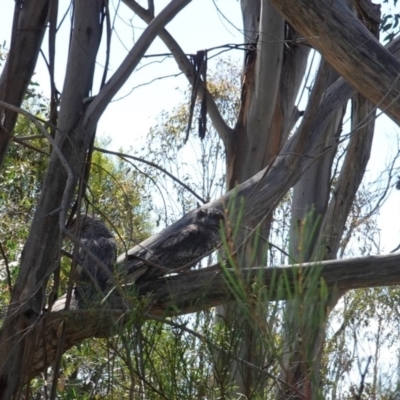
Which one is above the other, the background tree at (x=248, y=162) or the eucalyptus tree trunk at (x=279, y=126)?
the eucalyptus tree trunk at (x=279, y=126)

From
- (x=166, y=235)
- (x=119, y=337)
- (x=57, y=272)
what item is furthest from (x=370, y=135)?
(x=119, y=337)

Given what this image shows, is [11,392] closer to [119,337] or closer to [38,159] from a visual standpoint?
[119,337]

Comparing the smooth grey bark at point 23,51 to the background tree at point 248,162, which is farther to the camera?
the smooth grey bark at point 23,51

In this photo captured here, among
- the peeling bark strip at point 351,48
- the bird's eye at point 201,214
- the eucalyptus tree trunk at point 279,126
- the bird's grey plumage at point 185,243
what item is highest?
the eucalyptus tree trunk at point 279,126

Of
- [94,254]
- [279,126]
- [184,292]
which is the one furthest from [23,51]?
[279,126]

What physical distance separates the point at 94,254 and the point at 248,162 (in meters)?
2.01

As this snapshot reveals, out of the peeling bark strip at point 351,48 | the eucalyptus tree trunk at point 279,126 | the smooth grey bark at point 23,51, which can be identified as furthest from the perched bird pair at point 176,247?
the eucalyptus tree trunk at point 279,126

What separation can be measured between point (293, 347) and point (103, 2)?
1.90 meters

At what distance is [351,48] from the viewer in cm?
254

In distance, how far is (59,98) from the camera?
357cm

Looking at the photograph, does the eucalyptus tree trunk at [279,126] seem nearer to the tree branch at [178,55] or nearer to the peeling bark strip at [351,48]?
the tree branch at [178,55]

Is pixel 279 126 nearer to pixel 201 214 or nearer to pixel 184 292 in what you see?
pixel 201 214

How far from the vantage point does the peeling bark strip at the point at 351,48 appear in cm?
253

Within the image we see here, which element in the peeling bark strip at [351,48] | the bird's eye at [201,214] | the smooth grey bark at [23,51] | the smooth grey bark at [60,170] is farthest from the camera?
the smooth grey bark at [23,51]
